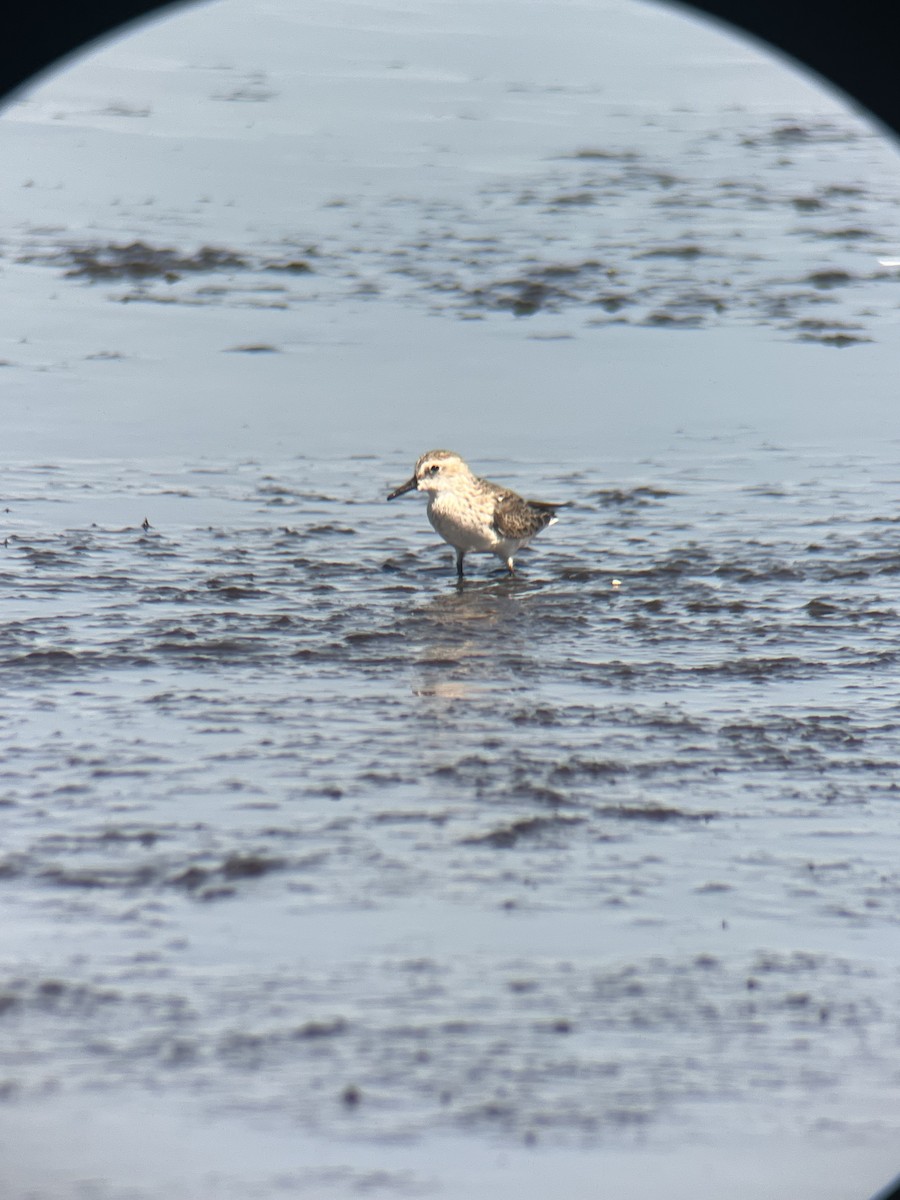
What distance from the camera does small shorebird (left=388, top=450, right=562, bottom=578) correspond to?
8750 millimetres

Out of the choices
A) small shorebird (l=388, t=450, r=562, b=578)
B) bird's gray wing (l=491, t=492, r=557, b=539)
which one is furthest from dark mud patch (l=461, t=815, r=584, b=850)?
bird's gray wing (l=491, t=492, r=557, b=539)

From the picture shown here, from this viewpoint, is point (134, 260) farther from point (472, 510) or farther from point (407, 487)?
point (472, 510)

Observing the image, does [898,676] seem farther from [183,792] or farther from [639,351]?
[639,351]

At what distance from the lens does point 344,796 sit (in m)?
5.66

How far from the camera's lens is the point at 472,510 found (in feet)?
28.5

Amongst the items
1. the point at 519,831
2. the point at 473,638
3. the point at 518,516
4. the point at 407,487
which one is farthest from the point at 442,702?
the point at 407,487

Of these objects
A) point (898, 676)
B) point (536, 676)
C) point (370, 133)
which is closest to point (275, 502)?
point (536, 676)

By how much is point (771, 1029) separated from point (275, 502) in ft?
18.8

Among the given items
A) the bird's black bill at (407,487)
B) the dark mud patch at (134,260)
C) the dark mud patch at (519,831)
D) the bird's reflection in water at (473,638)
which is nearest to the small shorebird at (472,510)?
the bird's black bill at (407,487)

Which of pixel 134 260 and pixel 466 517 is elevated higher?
pixel 466 517

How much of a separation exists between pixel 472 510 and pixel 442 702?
206 centimetres

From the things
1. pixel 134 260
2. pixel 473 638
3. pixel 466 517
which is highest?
Answer: pixel 466 517

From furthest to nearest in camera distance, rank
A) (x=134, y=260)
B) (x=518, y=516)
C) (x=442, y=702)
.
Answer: (x=134, y=260)
(x=518, y=516)
(x=442, y=702)

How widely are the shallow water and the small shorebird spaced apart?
0.71ft
